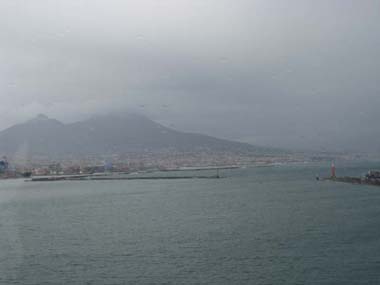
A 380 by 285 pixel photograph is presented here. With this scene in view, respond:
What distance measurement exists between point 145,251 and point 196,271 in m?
1.83

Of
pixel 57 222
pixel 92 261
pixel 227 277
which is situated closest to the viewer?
pixel 227 277

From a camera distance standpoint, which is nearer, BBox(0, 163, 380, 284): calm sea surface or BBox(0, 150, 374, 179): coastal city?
BBox(0, 163, 380, 284): calm sea surface

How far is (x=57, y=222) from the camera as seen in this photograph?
14047 millimetres

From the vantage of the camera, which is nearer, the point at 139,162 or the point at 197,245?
the point at 197,245

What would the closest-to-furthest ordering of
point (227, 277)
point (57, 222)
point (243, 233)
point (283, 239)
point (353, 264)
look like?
point (227, 277) < point (353, 264) < point (283, 239) < point (243, 233) < point (57, 222)

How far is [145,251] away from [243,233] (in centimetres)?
263

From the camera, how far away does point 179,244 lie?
973 centimetres

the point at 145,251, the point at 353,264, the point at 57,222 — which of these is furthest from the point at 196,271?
the point at 57,222

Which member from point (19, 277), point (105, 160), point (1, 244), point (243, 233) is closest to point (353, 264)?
point (243, 233)

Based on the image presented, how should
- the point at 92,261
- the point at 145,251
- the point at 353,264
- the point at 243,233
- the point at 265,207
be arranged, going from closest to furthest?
the point at 353,264 < the point at 92,261 < the point at 145,251 < the point at 243,233 < the point at 265,207

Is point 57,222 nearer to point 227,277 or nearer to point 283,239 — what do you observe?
point 283,239

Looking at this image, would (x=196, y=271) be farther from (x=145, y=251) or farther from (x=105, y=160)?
(x=105, y=160)

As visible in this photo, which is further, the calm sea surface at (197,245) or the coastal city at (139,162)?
the coastal city at (139,162)

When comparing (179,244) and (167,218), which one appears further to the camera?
(167,218)
